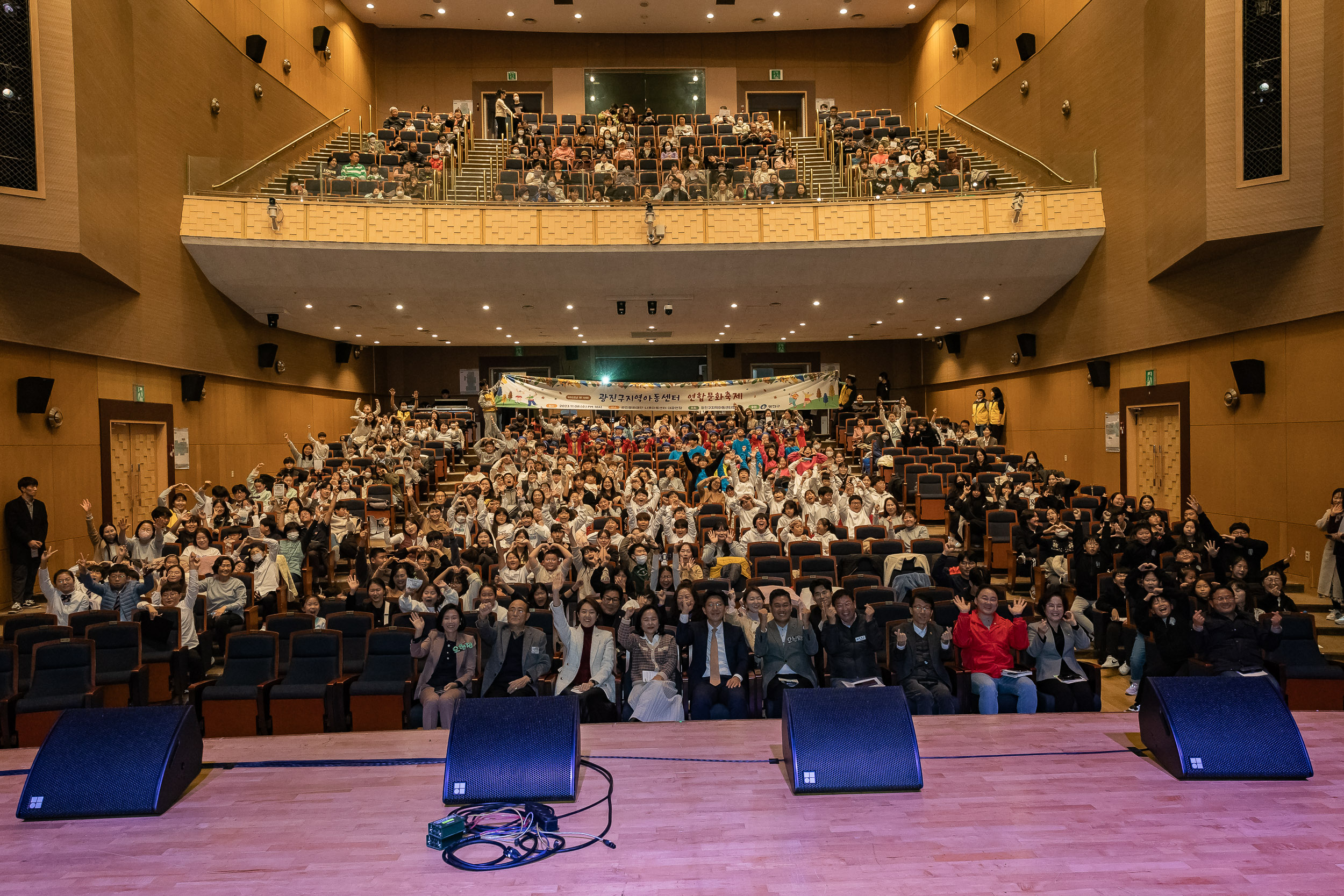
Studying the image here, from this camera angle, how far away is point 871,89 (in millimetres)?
19078

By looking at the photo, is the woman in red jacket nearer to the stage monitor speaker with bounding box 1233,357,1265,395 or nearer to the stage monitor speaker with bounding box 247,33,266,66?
the stage monitor speaker with bounding box 1233,357,1265,395

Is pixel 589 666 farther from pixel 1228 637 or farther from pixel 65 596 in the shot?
pixel 65 596

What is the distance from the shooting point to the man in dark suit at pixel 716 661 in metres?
4.78

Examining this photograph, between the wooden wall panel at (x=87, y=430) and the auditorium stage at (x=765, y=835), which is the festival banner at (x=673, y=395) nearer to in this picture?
the wooden wall panel at (x=87, y=430)

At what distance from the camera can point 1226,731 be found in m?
2.99

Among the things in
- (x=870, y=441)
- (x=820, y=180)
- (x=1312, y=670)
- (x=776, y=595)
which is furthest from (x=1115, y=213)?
(x=776, y=595)

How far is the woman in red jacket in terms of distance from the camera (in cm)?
476

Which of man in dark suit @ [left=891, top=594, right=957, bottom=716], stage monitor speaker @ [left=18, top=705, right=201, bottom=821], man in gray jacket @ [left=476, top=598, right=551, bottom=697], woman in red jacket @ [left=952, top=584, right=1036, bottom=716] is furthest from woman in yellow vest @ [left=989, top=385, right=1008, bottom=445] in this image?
stage monitor speaker @ [left=18, top=705, right=201, bottom=821]

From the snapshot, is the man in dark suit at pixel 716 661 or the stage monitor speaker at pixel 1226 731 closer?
the stage monitor speaker at pixel 1226 731

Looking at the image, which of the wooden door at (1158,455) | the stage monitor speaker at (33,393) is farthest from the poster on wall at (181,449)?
the wooden door at (1158,455)

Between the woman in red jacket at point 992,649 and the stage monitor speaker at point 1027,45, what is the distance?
11195 mm

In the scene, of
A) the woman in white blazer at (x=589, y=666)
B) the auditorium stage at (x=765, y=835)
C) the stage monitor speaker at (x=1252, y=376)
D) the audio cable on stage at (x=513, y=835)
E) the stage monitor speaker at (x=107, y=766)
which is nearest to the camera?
the auditorium stage at (x=765, y=835)

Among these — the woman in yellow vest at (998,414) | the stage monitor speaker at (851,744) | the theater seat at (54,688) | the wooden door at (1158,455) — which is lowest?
the theater seat at (54,688)

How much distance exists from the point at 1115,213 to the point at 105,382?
12.7 m
